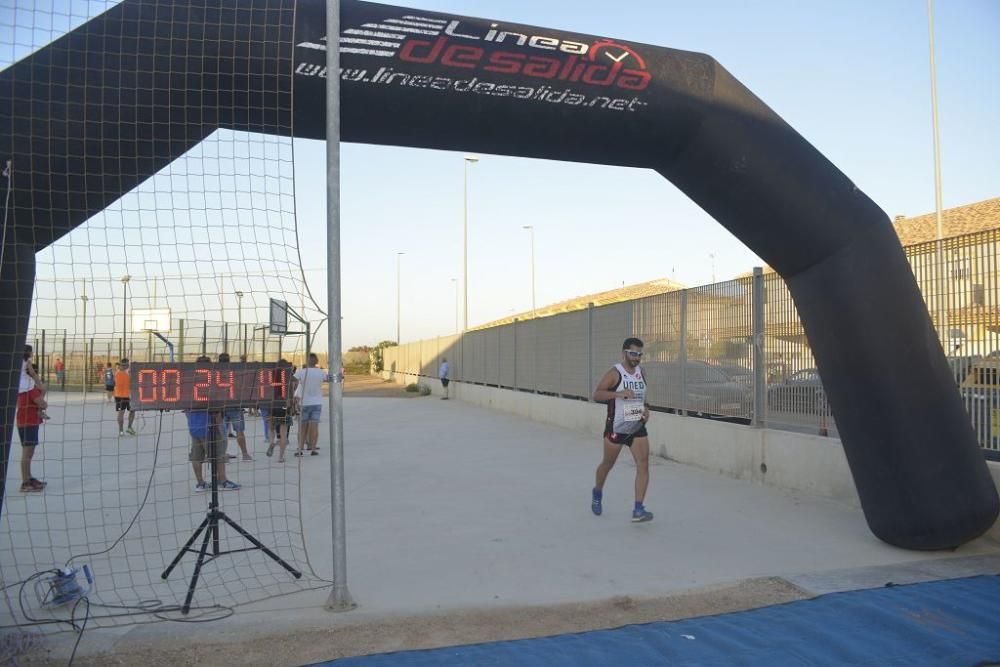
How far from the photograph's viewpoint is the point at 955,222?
2953 centimetres

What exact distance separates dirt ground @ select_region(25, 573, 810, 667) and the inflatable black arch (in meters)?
1.62

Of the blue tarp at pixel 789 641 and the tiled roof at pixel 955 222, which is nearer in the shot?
the blue tarp at pixel 789 641

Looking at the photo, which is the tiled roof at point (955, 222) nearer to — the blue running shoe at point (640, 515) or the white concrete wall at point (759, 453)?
the white concrete wall at point (759, 453)

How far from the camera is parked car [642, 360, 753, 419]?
9391 mm

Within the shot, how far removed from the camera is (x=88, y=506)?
→ 801cm

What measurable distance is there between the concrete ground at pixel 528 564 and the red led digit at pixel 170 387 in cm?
130

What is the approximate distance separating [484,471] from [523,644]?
618 centimetres

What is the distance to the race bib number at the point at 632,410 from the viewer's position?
6816 millimetres

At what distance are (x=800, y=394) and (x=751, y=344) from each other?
114 cm

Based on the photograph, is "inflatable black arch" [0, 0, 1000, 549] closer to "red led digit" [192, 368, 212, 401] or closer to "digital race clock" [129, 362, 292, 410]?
"digital race clock" [129, 362, 292, 410]

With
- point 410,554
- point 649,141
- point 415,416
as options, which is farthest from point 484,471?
point 415,416

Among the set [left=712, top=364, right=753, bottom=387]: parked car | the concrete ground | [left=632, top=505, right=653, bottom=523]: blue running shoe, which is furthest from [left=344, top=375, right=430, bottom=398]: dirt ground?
[left=632, top=505, right=653, bottom=523]: blue running shoe

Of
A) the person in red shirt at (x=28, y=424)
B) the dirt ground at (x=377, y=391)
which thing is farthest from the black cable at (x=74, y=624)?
the dirt ground at (x=377, y=391)

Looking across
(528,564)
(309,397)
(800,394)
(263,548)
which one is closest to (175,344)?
(309,397)
